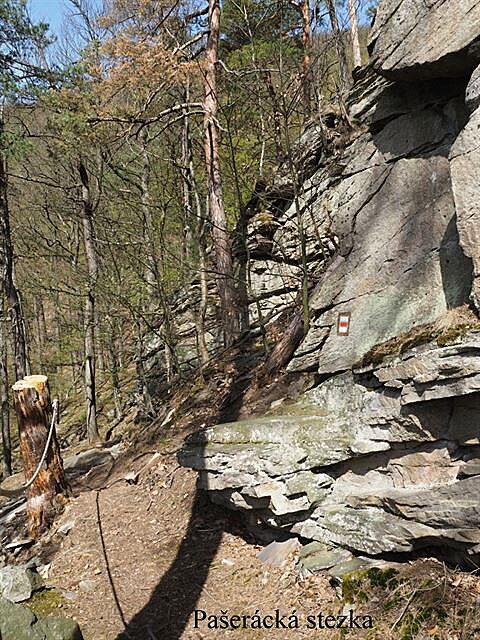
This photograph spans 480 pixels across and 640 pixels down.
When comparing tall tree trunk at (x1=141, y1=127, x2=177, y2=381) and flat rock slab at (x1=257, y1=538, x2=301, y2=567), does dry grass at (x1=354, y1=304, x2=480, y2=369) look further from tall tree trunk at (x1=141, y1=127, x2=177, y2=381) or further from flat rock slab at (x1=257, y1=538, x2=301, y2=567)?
tall tree trunk at (x1=141, y1=127, x2=177, y2=381)

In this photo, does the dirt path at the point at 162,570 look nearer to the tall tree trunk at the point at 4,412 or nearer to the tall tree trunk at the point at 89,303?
the tall tree trunk at the point at 89,303

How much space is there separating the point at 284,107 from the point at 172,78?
4175mm

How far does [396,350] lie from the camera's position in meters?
4.47

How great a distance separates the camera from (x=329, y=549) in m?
4.62

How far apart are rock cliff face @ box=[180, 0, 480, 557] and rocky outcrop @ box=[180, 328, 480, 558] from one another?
0.04 feet

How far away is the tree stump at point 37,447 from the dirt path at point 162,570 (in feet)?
0.88

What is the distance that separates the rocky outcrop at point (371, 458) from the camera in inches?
150

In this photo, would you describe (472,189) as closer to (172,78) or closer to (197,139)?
(172,78)

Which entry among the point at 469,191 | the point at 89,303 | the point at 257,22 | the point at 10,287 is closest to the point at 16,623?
the point at 469,191

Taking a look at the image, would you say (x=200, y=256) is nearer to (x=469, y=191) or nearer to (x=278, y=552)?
(x=278, y=552)

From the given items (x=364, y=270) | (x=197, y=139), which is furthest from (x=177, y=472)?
(x=197, y=139)

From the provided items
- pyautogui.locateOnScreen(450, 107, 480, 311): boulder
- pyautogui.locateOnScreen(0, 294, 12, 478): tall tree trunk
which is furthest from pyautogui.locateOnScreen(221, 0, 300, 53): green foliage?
pyautogui.locateOnScreen(0, 294, 12, 478): tall tree trunk

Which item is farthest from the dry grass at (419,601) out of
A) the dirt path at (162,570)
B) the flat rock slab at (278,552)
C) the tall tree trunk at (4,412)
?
the tall tree trunk at (4,412)

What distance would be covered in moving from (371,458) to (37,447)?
4.42 metres
